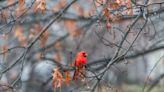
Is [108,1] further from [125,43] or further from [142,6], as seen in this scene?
[125,43]

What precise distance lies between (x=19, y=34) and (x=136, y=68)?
55.1 feet

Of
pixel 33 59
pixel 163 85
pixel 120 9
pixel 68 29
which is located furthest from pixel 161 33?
pixel 163 85

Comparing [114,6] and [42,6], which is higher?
[42,6]

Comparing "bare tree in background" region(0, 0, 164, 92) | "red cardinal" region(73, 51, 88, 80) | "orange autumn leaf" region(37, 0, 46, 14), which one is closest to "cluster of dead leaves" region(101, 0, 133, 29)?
"bare tree in background" region(0, 0, 164, 92)

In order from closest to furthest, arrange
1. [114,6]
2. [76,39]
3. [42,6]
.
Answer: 1. [42,6]
2. [114,6]
3. [76,39]

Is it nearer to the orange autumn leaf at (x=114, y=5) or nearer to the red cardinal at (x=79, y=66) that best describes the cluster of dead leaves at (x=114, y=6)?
the orange autumn leaf at (x=114, y=5)

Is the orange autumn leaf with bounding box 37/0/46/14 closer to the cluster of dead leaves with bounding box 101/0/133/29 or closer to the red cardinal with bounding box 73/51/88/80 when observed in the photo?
the cluster of dead leaves with bounding box 101/0/133/29

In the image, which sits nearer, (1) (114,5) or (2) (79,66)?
(1) (114,5)

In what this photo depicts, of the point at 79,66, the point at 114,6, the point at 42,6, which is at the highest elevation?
the point at 42,6

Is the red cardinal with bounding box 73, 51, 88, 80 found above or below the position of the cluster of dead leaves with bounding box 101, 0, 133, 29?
below

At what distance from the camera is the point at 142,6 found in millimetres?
11227

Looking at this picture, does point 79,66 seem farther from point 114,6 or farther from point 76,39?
point 76,39

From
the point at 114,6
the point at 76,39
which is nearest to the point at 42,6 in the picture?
the point at 114,6

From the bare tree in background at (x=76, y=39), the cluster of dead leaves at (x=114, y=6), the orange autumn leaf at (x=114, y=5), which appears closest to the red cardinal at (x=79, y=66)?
the bare tree in background at (x=76, y=39)
